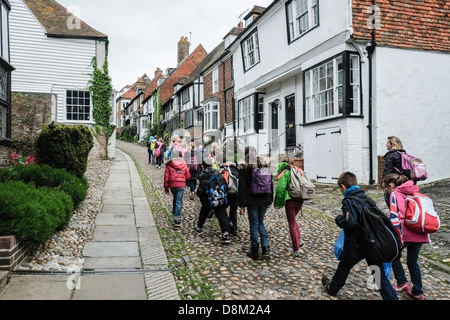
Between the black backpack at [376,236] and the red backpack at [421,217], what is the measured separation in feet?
1.60

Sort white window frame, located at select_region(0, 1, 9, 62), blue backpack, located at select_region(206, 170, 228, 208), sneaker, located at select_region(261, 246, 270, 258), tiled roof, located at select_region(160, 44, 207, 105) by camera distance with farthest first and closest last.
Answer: tiled roof, located at select_region(160, 44, 207, 105) → white window frame, located at select_region(0, 1, 9, 62) → blue backpack, located at select_region(206, 170, 228, 208) → sneaker, located at select_region(261, 246, 270, 258)

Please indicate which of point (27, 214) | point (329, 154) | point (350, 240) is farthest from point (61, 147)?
point (329, 154)

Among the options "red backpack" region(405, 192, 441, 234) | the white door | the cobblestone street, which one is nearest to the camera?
"red backpack" region(405, 192, 441, 234)

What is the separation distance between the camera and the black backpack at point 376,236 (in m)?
3.71

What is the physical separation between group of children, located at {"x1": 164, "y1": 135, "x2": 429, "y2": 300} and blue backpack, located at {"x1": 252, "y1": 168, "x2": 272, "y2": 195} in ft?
0.13

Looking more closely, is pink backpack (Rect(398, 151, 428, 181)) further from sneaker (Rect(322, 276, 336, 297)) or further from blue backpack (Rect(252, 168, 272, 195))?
sneaker (Rect(322, 276, 336, 297))

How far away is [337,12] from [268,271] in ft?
30.7

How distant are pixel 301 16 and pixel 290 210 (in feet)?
33.4

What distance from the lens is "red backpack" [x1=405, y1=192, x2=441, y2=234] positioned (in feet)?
13.4

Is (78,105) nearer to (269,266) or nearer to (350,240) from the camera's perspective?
(269,266)

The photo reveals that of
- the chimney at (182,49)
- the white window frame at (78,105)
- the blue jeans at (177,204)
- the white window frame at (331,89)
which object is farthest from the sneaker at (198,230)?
the chimney at (182,49)

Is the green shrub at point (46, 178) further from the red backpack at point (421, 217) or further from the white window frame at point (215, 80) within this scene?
the white window frame at point (215, 80)

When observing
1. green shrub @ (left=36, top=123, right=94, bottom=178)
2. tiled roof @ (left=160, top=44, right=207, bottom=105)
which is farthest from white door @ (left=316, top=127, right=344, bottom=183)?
tiled roof @ (left=160, top=44, right=207, bottom=105)

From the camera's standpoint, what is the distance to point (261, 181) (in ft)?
18.1
